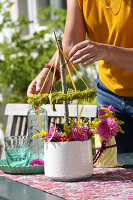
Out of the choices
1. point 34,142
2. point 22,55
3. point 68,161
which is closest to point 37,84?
point 34,142

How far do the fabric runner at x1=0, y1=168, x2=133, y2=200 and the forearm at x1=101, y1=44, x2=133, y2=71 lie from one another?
42 cm

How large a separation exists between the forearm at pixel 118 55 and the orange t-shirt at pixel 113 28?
207 mm

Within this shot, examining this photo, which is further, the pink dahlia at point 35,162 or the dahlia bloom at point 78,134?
the pink dahlia at point 35,162

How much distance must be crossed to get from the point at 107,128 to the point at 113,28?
513 mm

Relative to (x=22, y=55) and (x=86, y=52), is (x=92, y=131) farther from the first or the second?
(x=22, y=55)

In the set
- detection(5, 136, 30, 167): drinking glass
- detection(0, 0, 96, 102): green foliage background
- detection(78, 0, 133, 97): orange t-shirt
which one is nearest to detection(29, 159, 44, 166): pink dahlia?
detection(5, 136, 30, 167): drinking glass

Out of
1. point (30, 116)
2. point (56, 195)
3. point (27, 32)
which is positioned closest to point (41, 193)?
point (56, 195)

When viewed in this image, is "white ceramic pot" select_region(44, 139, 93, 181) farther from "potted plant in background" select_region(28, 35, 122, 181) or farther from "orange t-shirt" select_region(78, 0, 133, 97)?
"orange t-shirt" select_region(78, 0, 133, 97)

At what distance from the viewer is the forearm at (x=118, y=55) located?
1.47m

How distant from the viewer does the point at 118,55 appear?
153 centimetres

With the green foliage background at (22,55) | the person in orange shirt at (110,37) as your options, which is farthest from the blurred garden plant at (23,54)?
the person in orange shirt at (110,37)

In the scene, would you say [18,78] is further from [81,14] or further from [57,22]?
[81,14]

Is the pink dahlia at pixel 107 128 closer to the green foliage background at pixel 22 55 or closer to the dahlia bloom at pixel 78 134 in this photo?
the dahlia bloom at pixel 78 134

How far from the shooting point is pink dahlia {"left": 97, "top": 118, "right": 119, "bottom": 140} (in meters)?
1.48
